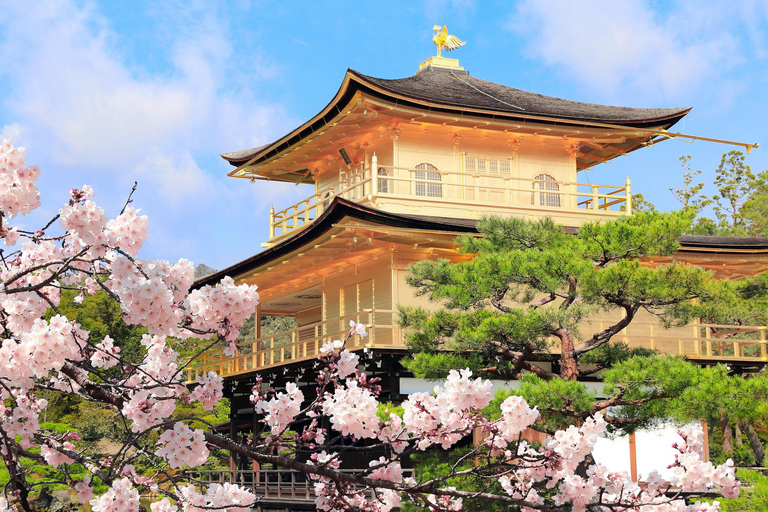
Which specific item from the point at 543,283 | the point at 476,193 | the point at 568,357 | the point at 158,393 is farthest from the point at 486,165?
the point at 158,393

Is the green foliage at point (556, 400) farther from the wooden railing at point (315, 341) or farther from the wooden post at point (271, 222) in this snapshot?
the wooden post at point (271, 222)

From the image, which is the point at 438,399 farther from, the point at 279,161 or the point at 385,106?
the point at 279,161

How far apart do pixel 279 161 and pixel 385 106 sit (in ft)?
19.9

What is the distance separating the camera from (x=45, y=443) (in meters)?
5.75

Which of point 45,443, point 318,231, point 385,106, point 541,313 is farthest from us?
point 385,106

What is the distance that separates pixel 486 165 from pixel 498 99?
199 cm

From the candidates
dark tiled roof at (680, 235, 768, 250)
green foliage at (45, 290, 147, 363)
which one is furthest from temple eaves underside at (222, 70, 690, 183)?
green foliage at (45, 290, 147, 363)

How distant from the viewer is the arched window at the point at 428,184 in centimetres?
2073

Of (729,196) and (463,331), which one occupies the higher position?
(729,196)

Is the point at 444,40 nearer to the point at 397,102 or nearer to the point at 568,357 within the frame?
the point at 397,102

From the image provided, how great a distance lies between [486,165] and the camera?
71.4 feet

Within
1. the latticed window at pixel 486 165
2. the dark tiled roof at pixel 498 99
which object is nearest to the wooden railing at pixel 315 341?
the latticed window at pixel 486 165

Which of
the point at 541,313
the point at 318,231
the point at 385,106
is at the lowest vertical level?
the point at 541,313

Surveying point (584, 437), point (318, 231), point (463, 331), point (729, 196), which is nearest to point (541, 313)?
point (463, 331)
